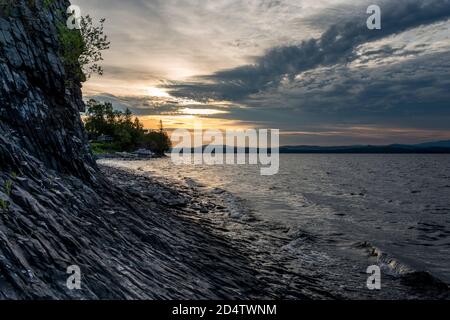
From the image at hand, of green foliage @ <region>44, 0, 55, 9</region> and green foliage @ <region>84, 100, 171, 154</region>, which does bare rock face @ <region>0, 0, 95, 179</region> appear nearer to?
green foliage @ <region>44, 0, 55, 9</region>

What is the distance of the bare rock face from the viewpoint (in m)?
16.6

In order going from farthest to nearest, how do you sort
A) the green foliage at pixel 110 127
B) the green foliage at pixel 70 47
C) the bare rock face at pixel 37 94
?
the green foliage at pixel 110 127, the green foliage at pixel 70 47, the bare rock face at pixel 37 94

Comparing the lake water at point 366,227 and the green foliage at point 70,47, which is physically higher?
the green foliage at point 70,47

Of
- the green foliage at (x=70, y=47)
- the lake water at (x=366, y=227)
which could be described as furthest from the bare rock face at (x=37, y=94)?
the lake water at (x=366, y=227)

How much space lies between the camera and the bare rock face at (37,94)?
16625 millimetres

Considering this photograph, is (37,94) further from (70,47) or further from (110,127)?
(110,127)

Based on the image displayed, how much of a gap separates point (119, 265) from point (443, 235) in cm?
2688

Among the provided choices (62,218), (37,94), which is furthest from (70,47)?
(62,218)

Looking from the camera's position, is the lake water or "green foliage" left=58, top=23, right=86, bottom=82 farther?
"green foliage" left=58, top=23, right=86, bottom=82

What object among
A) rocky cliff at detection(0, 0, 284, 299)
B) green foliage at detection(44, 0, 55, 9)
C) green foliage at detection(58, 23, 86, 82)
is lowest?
rocky cliff at detection(0, 0, 284, 299)

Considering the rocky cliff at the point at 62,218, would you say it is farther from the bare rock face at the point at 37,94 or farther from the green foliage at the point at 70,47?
the green foliage at the point at 70,47

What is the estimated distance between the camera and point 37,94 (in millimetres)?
18922

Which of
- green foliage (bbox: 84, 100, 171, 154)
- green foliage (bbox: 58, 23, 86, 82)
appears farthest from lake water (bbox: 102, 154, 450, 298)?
green foliage (bbox: 84, 100, 171, 154)
